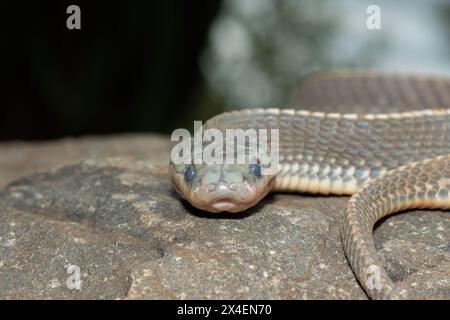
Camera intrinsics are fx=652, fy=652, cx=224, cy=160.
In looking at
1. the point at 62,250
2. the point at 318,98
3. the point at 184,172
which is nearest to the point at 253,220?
the point at 184,172

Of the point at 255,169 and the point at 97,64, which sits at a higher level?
the point at 255,169

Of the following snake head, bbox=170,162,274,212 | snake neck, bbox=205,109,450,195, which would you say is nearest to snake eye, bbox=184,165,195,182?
snake head, bbox=170,162,274,212

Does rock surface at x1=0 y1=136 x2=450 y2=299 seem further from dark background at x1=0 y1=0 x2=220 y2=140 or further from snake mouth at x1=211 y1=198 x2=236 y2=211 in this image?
dark background at x1=0 y1=0 x2=220 y2=140

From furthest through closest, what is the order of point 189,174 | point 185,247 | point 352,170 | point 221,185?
1. point 352,170
2. point 189,174
3. point 221,185
4. point 185,247

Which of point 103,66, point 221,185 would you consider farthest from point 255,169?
point 103,66

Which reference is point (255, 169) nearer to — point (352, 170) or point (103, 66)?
point (352, 170)

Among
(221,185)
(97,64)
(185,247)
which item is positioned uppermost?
(221,185)

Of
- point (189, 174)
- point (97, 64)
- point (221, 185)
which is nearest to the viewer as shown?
point (221, 185)
